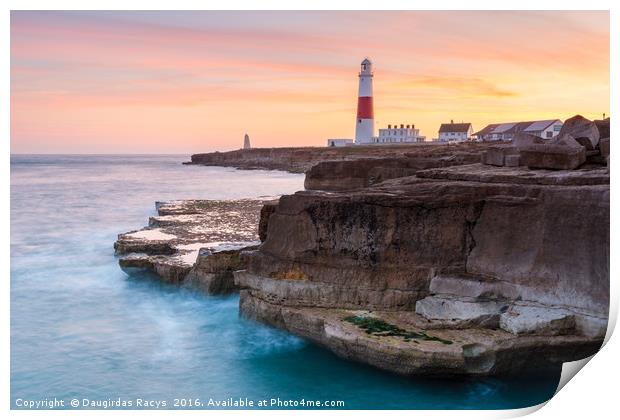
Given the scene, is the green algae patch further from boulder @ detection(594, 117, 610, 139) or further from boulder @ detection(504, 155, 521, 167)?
boulder @ detection(594, 117, 610, 139)

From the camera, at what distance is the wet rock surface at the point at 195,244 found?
9367mm

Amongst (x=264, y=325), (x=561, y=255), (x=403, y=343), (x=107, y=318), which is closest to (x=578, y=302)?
(x=561, y=255)

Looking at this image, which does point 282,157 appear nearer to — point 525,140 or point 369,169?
point 369,169

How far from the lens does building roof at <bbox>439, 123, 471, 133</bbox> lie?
5631 cm

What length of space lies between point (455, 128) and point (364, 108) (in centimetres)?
1716

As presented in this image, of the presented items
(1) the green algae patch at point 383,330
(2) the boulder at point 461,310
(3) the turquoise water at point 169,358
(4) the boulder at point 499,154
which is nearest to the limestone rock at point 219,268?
(3) the turquoise water at point 169,358

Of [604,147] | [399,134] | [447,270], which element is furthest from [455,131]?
[447,270]

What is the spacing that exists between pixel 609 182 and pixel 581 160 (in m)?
0.87

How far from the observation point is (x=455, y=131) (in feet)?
186

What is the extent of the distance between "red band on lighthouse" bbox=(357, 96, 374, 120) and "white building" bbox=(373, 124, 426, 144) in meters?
11.3

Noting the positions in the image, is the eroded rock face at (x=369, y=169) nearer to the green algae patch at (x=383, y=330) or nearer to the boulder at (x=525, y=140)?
the boulder at (x=525, y=140)

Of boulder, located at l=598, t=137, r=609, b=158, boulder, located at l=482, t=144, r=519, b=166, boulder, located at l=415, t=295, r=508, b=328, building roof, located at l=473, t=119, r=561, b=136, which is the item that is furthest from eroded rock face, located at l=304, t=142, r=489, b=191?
Result: building roof, located at l=473, t=119, r=561, b=136

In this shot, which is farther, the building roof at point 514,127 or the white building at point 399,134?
the white building at point 399,134

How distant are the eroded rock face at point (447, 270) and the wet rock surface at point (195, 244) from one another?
4.42 ft
